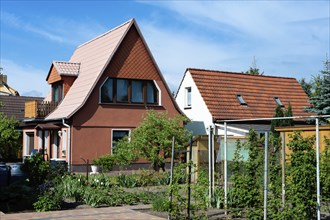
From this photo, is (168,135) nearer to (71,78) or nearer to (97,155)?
(97,155)

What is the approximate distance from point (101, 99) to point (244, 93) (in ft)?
35.2

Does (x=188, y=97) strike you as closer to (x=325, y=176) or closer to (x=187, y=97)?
(x=187, y=97)

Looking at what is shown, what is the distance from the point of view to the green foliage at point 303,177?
1090cm

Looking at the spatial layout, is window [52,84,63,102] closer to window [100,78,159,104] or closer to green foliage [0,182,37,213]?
window [100,78,159,104]

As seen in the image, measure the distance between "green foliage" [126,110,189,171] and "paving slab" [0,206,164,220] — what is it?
8212mm

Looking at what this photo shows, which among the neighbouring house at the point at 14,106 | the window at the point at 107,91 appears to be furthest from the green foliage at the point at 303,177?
the neighbouring house at the point at 14,106

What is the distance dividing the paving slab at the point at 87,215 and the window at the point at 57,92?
708 inches

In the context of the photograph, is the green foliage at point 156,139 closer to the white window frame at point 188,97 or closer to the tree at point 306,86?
the white window frame at point 188,97

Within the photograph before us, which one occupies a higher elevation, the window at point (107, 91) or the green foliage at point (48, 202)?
the window at point (107, 91)

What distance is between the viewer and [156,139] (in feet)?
74.2

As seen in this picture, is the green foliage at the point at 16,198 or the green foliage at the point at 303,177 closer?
the green foliage at the point at 303,177

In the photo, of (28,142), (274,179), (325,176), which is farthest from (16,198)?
(28,142)

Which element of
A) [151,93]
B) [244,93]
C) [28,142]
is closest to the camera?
[151,93]

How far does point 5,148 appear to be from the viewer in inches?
1123
